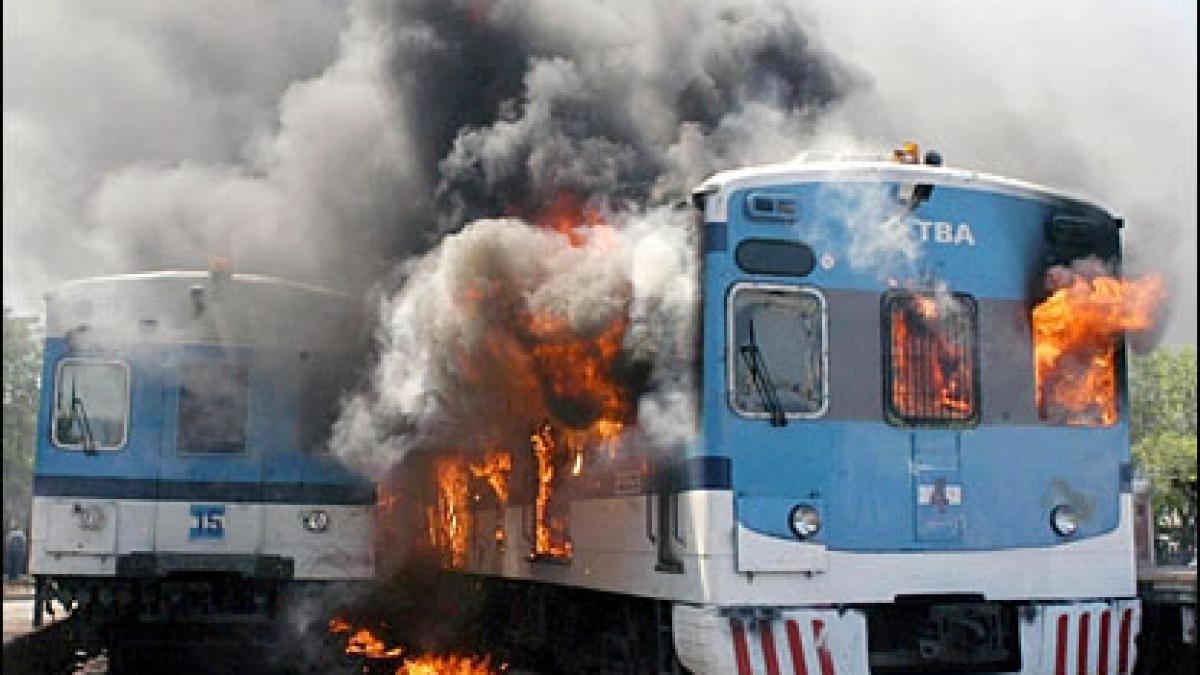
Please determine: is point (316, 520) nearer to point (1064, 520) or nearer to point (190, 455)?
point (190, 455)

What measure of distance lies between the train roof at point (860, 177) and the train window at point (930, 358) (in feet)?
2.16

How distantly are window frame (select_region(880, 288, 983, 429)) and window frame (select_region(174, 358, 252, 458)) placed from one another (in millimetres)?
5450

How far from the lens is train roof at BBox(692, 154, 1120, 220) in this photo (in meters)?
7.11

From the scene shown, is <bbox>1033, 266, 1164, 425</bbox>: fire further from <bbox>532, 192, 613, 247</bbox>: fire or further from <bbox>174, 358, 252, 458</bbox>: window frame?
<bbox>174, 358, 252, 458</bbox>: window frame

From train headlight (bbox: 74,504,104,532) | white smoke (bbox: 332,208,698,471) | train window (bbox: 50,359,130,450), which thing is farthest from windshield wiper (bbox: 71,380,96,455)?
white smoke (bbox: 332,208,698,471)

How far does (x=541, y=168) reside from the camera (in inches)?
364

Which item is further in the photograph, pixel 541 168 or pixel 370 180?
pixel 370 180

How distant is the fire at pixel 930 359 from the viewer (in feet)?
23.8

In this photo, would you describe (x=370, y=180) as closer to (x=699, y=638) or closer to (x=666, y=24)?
(x=666, y=24)

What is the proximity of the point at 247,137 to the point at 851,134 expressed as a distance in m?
5.88

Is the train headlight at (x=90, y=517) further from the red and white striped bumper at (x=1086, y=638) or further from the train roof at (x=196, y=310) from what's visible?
the red and white striped bumper at (x=1086, y=638)

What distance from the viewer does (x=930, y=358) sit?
289 inches

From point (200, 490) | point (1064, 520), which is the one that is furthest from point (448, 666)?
point (1064, 520)

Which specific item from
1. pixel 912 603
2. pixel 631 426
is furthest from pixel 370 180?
pixel 912 603
